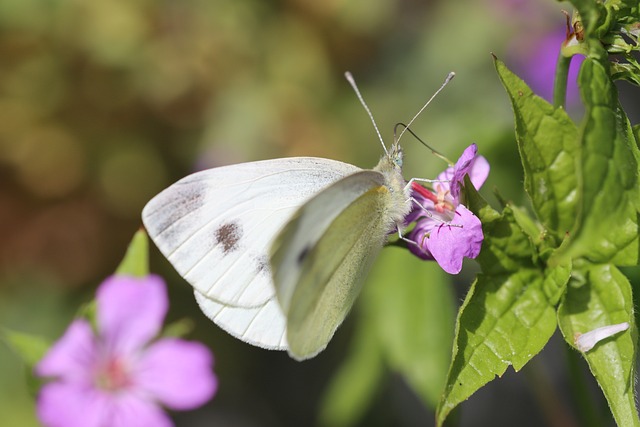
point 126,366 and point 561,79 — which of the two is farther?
point 126,366

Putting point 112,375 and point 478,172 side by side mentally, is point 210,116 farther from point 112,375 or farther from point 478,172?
point 478,172

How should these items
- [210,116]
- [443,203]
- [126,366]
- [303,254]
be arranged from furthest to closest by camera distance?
[210,116]
[126,366]
[443,203]
[303,254]

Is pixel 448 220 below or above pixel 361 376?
above

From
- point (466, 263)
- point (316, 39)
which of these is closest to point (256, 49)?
point (316, 39)

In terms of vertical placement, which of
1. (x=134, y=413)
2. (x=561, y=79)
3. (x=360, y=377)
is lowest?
(x=360, y=377)

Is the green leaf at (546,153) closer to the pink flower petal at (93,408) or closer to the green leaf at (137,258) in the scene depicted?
the green leaf at (137,258)

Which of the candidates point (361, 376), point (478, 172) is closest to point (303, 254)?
point (478, 172)

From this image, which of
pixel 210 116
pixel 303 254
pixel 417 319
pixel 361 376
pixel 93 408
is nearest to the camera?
pixel 303 254
